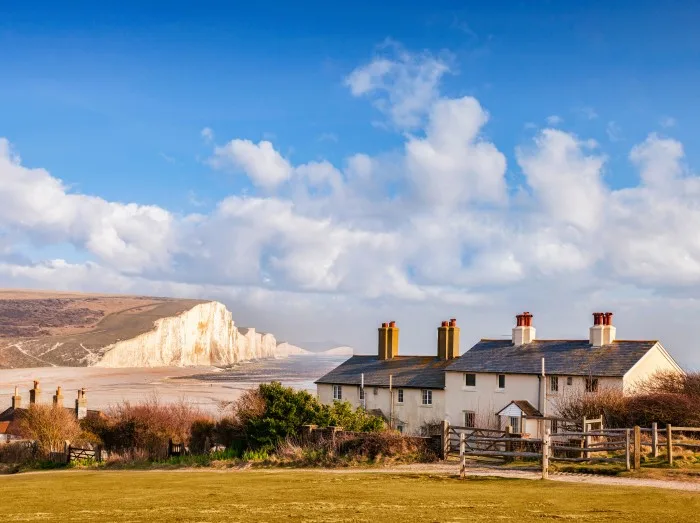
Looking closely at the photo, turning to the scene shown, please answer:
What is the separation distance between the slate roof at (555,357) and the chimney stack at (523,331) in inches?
17.9

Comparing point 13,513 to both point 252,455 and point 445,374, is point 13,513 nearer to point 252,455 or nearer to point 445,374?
point 252,455

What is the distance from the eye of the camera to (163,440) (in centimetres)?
4331

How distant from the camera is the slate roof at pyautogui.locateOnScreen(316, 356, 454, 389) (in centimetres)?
5372

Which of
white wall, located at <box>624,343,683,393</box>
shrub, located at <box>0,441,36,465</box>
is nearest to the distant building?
white wall, located at <box>624,343,683,393</box>

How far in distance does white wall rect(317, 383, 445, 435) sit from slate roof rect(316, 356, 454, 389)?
1.59 ft

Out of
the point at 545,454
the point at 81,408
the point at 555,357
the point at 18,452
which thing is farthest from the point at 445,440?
the point at 81,408

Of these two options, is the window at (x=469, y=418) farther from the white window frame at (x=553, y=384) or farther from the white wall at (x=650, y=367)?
the white wall at (x=650, y=367)

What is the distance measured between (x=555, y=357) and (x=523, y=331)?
4098mm

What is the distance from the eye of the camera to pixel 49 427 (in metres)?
47.2

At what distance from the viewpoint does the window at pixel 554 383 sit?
153 feet

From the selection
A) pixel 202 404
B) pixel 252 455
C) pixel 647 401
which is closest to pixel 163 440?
pixel 252 455

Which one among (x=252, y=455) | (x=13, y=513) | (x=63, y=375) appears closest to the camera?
(x=13, y=513)

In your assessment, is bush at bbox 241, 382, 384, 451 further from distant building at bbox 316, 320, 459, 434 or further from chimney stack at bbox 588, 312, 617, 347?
chimney stack at bbox 588, 312, 617, 347

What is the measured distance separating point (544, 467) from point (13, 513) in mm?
15152
